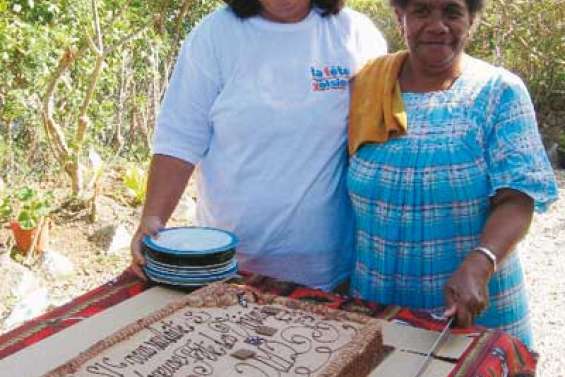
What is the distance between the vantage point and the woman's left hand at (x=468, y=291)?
1.57 metres

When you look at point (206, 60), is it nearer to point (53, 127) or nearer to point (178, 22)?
point (53, 127)

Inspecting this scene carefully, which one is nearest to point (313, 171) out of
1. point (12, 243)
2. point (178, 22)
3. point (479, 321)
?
point (479, 321)

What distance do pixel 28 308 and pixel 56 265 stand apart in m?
0.56

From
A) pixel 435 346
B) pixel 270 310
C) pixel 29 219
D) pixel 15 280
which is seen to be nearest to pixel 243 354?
pixel 270 310

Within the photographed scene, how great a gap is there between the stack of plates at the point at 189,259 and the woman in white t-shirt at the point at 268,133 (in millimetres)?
144

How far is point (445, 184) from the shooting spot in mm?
1792

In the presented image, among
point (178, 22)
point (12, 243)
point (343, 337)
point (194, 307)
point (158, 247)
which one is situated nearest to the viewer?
point (343, 337)

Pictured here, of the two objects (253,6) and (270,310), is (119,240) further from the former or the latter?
(270,310)

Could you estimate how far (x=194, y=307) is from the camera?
1590mm

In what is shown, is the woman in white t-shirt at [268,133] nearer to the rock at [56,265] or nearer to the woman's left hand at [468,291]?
the woman's left hand at [468,291]

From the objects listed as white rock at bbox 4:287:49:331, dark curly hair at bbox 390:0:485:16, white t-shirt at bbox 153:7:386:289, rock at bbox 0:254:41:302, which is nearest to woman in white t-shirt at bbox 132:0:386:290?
white t-shirt at bbox 153:7:386:289

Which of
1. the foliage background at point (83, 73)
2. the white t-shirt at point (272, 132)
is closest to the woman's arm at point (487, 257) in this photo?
the white t-shirt at point (272, 132)

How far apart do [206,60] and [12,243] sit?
319cm

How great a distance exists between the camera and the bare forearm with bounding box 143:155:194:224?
2.03m
